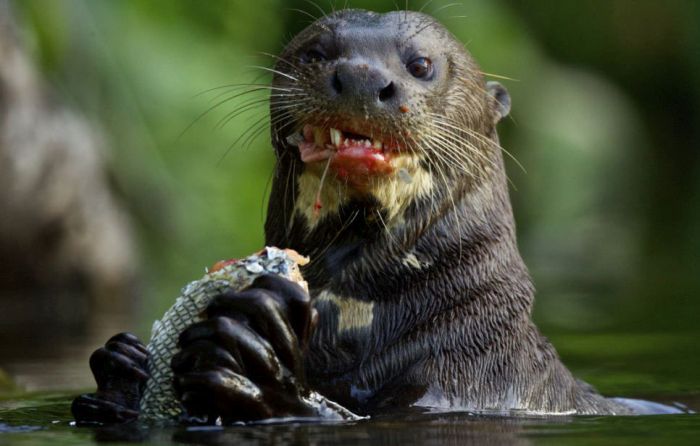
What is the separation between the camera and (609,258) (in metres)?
11.5

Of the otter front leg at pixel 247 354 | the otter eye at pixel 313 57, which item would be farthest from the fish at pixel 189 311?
the otter eye at pixel 313 57

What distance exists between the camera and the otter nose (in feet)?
12.5

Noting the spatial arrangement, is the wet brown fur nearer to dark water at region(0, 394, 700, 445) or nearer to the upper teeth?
the upper teeth

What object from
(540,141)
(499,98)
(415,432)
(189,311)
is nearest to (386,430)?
(415,432)

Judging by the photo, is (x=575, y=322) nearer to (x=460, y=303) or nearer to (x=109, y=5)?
(x=460, y=303)

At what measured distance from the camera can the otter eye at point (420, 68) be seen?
4164mm

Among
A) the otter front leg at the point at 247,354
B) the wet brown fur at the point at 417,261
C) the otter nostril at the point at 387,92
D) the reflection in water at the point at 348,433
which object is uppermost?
the otter nostril at the point at 387,92

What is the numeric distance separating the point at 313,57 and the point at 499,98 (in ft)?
2.59

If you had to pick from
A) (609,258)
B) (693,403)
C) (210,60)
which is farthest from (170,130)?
(693,403)

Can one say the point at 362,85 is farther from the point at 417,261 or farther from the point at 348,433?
the point at 348,433

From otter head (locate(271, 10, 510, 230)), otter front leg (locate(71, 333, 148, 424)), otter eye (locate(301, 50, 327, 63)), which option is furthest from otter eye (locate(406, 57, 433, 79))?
otter front leg (locate(71, 333, 148, 424))

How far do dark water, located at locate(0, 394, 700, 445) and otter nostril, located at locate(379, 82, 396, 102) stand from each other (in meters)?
0.83

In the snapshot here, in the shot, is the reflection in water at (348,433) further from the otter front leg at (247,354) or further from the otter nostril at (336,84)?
the otter nostril at (336,84)

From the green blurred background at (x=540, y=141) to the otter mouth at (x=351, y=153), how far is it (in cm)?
184
